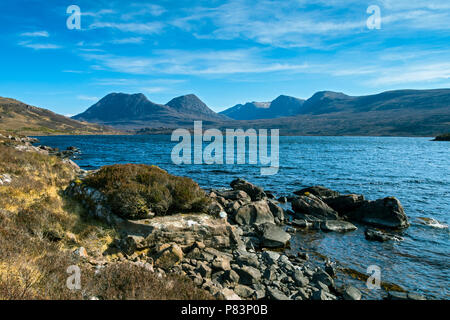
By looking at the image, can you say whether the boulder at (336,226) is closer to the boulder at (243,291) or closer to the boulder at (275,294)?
the boulder at (275,294)

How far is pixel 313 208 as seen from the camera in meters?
19.7

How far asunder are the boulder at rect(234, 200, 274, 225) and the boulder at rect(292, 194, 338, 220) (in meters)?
3.95

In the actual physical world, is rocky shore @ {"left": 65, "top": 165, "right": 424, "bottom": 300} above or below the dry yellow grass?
below

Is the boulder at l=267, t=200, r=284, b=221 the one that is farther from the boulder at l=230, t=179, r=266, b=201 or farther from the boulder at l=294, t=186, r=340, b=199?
the boulder at l=294, t=186, r=340, b=199

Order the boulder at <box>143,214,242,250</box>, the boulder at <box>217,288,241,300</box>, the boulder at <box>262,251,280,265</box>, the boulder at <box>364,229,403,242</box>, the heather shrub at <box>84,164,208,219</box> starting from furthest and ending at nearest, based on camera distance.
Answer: the boulder at <box>364,229,403,242</box> → the boulder at <box>262,251,280,265</box> → the heather shrub at <box>84,164,208,219</box> → the boulder at <box>143,214,242,250</box> → the boulder at <box>217,288,241,300</box>

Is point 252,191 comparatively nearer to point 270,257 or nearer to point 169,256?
point 270,257

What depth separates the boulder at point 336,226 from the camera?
54.1 feet

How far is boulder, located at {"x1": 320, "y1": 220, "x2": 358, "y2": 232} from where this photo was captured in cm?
1650

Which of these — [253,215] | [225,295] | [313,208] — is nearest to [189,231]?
[225,295]

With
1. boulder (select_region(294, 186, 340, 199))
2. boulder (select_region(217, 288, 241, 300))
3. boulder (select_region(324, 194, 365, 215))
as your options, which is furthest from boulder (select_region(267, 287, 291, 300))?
boulder (select_region(294, 186, 340, 199))

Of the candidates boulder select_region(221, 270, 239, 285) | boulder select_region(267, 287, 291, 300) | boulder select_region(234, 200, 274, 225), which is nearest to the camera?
boulder select_region(267, 287, 291, 300)

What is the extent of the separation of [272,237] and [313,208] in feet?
24.3

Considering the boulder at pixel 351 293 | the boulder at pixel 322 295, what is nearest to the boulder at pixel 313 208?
the boulder at pixel 351 293
